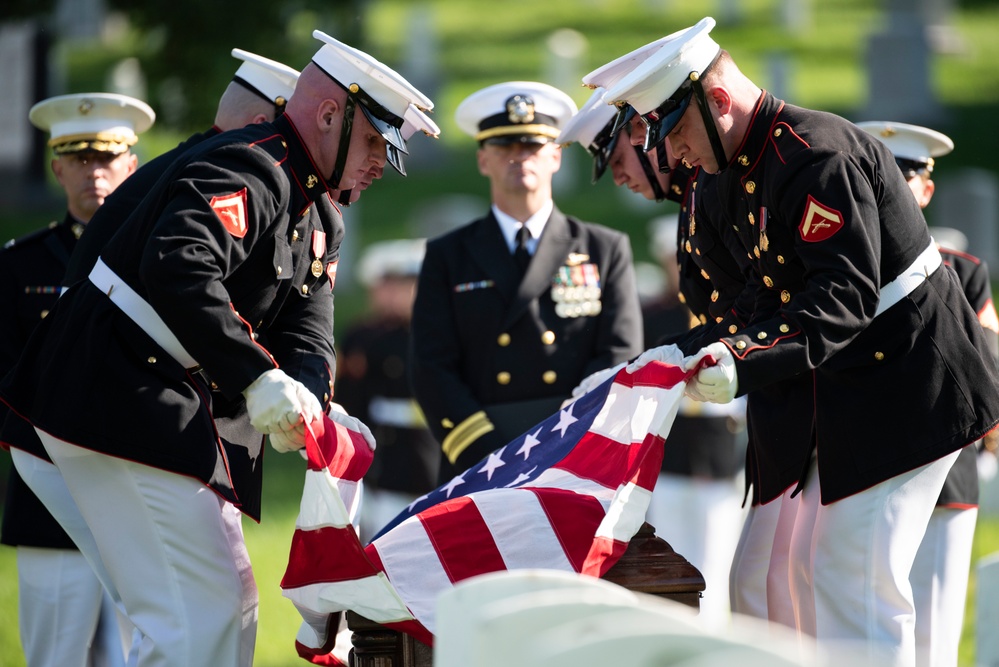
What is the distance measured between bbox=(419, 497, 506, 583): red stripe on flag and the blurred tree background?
1.11m

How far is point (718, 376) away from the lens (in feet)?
12.8

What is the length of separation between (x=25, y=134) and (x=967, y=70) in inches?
658

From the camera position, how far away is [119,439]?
3943 millimetres

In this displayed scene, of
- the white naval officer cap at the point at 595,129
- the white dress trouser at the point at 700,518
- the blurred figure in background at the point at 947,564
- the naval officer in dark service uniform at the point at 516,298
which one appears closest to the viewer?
the blurred figure in background at the point at 947,564

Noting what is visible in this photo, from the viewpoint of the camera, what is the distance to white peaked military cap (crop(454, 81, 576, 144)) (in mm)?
6145

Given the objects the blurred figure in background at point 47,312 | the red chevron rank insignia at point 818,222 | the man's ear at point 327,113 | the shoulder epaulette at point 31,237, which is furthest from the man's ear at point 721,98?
the shoulder epaulette at point 31,237

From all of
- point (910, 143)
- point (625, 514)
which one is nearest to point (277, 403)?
point (625, 514)

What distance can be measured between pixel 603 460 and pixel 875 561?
2.77 feet

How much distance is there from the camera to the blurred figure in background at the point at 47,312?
5305 mm

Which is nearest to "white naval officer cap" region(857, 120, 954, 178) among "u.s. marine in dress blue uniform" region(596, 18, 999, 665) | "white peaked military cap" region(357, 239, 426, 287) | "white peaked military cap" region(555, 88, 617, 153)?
"white peaked military cap" region(555, 88, 617, 153)

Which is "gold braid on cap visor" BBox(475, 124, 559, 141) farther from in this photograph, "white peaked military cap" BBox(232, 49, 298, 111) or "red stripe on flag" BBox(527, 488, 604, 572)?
"red stripe on flag" BBox(527, 488, 604, 572)

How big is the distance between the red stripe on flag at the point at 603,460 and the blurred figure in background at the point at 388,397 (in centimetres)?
455

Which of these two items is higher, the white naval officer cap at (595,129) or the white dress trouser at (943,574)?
the white naval officer cap at (595,129)

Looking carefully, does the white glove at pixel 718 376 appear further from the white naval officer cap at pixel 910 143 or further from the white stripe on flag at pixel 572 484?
the white naval officer cap at pixel 910 143
